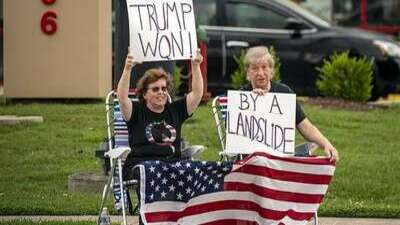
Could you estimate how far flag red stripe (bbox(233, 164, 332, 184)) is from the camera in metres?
7.30

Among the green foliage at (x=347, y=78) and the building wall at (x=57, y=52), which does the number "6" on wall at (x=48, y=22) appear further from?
the green foliage at (x=347, y=78)

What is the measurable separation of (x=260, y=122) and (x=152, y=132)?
2.44ft

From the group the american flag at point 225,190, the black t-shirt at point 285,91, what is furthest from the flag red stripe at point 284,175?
the black t-shirt at point 285,91

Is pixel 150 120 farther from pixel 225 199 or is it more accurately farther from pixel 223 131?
pixel 223 131

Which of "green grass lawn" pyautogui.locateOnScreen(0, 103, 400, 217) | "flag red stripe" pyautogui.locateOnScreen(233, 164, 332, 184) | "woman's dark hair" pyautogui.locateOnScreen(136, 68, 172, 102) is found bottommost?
"green grass lawn" pyautogui.locateOnScreen(0, 103, 400, 217)

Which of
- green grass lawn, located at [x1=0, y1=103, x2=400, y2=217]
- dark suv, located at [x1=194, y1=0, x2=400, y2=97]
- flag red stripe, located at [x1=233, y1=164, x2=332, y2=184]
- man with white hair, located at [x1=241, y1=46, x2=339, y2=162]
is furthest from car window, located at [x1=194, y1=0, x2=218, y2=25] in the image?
flag red stripe, located at [x1=233, y1=164, x2=332, y2=184]

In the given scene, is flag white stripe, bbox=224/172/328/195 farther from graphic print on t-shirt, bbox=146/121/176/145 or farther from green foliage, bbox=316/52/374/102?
green foliage, bbox=316/52/374/102

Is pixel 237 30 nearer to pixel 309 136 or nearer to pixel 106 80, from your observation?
pixel 106 80

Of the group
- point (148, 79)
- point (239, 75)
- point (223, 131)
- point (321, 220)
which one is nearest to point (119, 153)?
point (148, 79)

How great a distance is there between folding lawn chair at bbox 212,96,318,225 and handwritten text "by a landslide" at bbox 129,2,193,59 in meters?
0.69

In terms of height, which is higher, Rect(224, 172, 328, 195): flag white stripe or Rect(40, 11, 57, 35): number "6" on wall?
Rect(40, 11, 57, 35): number "6" on wall

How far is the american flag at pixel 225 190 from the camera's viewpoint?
7.32m

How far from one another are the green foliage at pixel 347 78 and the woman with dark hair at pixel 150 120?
7756 millimetres

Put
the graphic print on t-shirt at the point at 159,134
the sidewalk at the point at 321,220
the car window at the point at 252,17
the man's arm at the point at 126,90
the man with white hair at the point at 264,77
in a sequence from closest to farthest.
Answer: the man's arm at the point at 126,90
the graphic print on t-shirt at the point at 159,134
the man with white hair at the point at 264,77
the sidewalk at the point at 321,220
the car window at the point at 252,17
